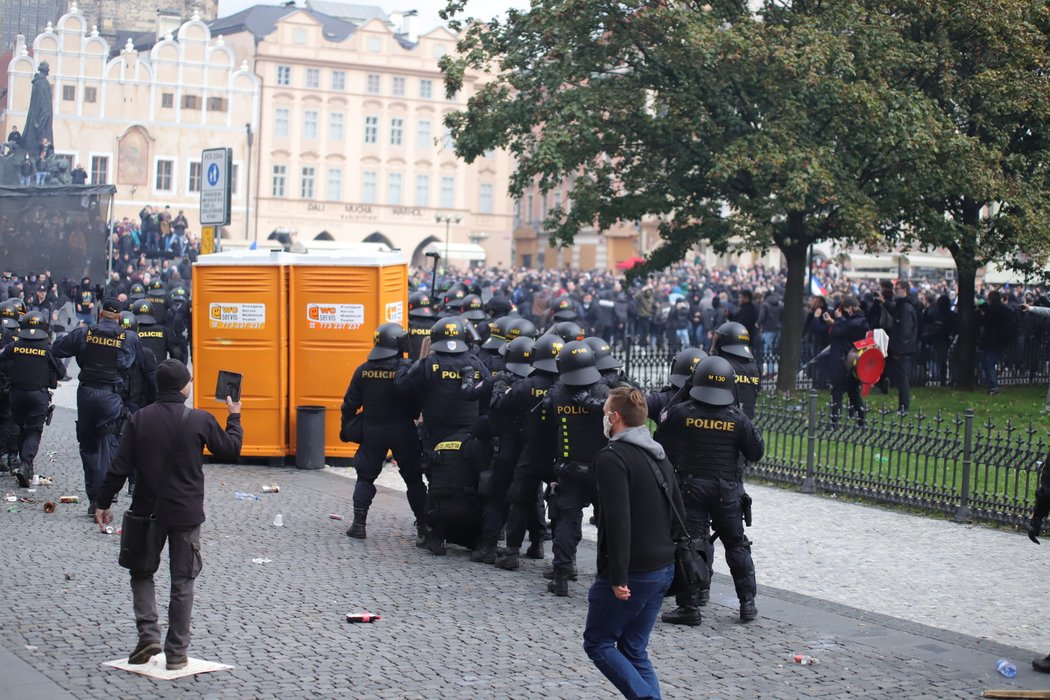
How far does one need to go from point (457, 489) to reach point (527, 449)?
93 centimetres

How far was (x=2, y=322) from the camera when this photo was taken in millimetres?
14391

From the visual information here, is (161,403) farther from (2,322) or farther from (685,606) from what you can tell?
(2,322)

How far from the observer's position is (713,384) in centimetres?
847

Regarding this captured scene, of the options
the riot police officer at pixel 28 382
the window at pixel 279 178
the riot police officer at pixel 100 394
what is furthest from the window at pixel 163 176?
the riot police officer at pixel 100 394

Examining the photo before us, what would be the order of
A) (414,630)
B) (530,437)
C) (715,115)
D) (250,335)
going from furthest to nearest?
(715,115) → (250,335) → (530,437) → (414,630)

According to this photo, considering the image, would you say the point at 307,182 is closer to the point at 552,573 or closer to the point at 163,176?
the point at 163,176

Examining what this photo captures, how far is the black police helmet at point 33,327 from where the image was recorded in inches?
512

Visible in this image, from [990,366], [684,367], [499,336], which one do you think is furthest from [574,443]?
[990,366]

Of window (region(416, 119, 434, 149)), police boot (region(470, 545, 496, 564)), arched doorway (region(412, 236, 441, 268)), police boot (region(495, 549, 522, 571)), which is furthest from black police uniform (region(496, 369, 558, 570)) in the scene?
window (region(416, 119, 434, 149))

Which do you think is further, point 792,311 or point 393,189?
point 393,189

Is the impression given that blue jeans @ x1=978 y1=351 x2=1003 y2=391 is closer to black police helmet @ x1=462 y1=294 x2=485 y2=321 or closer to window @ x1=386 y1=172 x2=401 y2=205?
black police helmet @ x1=462 y1=294 x2=485 y2=321

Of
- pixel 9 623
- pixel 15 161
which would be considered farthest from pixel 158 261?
pixel 9 623

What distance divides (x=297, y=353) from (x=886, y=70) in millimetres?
10594

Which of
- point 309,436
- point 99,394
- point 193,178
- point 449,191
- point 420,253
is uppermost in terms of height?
point 449,191
